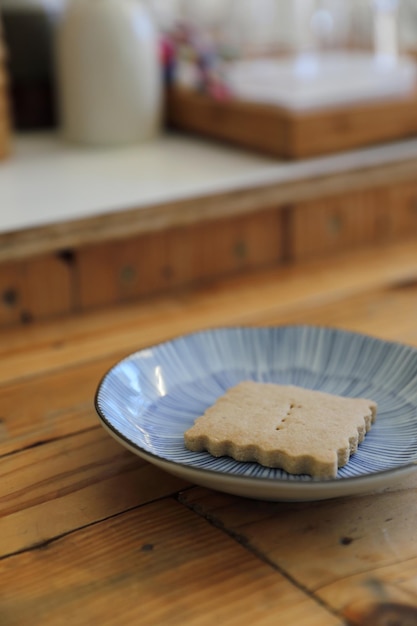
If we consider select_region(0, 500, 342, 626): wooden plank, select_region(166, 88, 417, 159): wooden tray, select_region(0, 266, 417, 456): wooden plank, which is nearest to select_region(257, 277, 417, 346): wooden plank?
select_region(0, 266, 417, 456): wooden plank

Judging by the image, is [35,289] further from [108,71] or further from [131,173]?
[108,71]

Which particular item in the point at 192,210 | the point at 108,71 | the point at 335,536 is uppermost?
the point at 108,71

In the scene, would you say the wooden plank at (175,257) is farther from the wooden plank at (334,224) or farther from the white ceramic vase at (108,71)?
the white ceramic vase at (108,71)

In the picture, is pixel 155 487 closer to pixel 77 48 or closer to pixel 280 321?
pixel 280 321

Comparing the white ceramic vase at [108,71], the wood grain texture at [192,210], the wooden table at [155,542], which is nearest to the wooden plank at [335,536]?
the wooden table at [155,542]

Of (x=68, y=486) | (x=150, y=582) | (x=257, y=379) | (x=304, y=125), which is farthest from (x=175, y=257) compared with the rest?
(x=150, y=582)

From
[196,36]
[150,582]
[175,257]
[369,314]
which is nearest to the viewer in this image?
[150,582]
